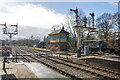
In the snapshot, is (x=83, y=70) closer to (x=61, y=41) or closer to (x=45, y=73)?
(x=45, y=73)

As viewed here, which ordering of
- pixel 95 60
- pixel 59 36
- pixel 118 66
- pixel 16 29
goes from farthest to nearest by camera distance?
pixel 59 36, pixel 16 29, pixel 95 60, pixel 118 66

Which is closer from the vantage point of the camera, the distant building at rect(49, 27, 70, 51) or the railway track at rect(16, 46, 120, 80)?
the railway track at rect(16, 46, 120, 80)

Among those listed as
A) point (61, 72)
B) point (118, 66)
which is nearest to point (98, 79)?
point (61, 72)

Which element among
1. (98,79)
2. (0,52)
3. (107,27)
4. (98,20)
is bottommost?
(98,79)

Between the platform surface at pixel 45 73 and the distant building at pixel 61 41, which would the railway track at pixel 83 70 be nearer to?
the platform surface at pixel 45 73

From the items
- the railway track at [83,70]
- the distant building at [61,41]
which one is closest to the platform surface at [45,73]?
the railway track at [83,70]

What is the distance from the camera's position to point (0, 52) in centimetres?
1417

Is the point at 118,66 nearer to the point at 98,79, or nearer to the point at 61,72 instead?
the point at 98,79

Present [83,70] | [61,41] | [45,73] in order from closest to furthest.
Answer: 1. [45,73]
2. [83,70]
3. [61,41]

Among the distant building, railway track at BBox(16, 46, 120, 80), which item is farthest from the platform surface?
the distant building

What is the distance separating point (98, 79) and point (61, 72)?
2.91m

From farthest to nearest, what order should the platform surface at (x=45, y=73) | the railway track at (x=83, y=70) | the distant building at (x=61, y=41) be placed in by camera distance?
the distant building at (x=61, y=41)
the platform surface at (x=45, y=73)
the railway track at (x=83, y=70)

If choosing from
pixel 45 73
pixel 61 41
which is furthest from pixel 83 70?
pixel 61 41

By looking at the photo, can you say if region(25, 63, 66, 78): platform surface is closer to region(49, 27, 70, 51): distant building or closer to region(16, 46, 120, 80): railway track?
region(16, 46, 120, 80): railway track
